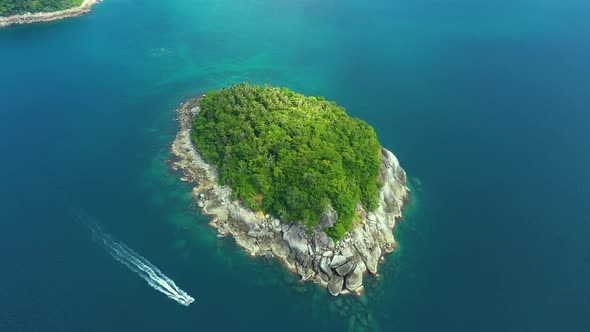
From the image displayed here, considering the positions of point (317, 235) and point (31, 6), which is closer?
point (317, 235)

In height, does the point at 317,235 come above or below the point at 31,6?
below

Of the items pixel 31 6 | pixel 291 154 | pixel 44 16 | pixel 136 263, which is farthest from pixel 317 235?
pixel 31 6

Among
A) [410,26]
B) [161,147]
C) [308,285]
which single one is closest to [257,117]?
[161,147]

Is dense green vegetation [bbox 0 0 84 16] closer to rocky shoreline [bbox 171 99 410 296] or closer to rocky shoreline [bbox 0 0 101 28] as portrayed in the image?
rocky shoreline [bbox 0 0 101 28]

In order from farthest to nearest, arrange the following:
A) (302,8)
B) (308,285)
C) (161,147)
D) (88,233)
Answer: (302,8)
(161,147)
(88,233)
(308,285)

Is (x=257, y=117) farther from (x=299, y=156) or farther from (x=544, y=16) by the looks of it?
(x=544, y=16)

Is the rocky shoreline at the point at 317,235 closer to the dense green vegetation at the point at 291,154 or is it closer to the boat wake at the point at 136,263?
the dense green vegetation at the point at 291,154

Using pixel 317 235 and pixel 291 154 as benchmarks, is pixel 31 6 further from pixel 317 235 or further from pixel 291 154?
pixel 317 235
